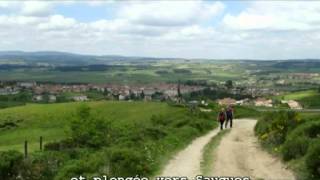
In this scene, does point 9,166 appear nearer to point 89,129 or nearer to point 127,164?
point 127,164

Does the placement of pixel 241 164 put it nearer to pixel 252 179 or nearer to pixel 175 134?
pixel 252 179

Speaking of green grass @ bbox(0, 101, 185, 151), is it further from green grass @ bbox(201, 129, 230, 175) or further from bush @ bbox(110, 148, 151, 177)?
bush @ bbox(110, 148, 151, 177)

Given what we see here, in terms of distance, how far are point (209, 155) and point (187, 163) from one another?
7.57 ft

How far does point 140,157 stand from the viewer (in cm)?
2005

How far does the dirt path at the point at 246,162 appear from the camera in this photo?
19250 mm

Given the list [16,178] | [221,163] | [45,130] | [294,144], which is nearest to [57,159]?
[16,178]

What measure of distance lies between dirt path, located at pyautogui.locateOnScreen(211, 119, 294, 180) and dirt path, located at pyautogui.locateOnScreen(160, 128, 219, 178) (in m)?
0.76

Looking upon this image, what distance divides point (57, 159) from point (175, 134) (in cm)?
718

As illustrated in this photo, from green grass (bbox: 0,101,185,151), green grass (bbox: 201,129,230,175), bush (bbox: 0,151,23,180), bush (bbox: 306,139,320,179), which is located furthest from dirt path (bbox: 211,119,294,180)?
green grass (bbox: 0,101,185,151)

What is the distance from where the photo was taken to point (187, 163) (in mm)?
21750

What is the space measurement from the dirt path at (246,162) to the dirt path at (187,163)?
0.76m

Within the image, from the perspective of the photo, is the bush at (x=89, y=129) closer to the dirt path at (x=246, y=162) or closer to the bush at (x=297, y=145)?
the dirt path at (x=246, y=162)

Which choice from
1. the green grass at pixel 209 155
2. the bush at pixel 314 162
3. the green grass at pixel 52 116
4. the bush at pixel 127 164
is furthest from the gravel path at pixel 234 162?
the green grass at pixel 52 116

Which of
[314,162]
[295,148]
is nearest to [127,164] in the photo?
[314,162]
